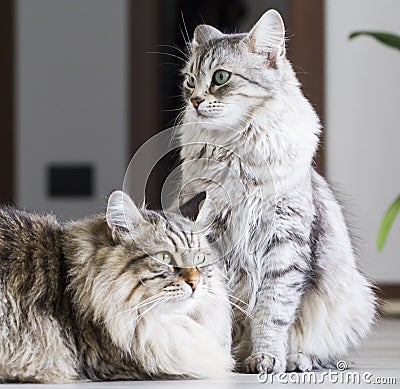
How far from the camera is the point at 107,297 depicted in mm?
1818

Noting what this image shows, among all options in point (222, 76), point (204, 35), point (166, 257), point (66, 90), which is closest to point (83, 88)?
point (66, 90)

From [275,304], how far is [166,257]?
0.28 metres

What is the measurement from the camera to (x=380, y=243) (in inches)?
114

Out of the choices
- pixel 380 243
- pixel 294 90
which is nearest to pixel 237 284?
pixel 294 90

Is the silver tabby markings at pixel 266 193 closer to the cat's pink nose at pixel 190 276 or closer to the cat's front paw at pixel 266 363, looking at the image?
the cat's front paw at pixel 266 363

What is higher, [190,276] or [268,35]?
[268,35]

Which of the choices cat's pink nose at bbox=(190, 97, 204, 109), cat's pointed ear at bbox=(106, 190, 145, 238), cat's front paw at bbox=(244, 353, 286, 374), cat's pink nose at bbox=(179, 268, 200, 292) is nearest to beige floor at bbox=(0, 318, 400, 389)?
cat's front paw at bbox=(244, 353, 286, 374)

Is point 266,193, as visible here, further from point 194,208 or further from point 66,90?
point 66,90

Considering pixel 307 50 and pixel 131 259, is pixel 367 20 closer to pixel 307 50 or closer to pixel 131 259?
pixel 307 50

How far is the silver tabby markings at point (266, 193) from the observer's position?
6.52 ft

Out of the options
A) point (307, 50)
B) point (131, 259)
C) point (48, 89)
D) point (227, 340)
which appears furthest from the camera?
point (48, 89)

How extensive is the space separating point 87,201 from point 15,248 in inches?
145

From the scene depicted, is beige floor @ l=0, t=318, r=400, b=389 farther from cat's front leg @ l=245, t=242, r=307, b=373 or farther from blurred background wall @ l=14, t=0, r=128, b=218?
blurred background wall @ l=14, t=0, r=128, b=218

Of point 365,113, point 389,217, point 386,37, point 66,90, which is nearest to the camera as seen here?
→ point 389,217
